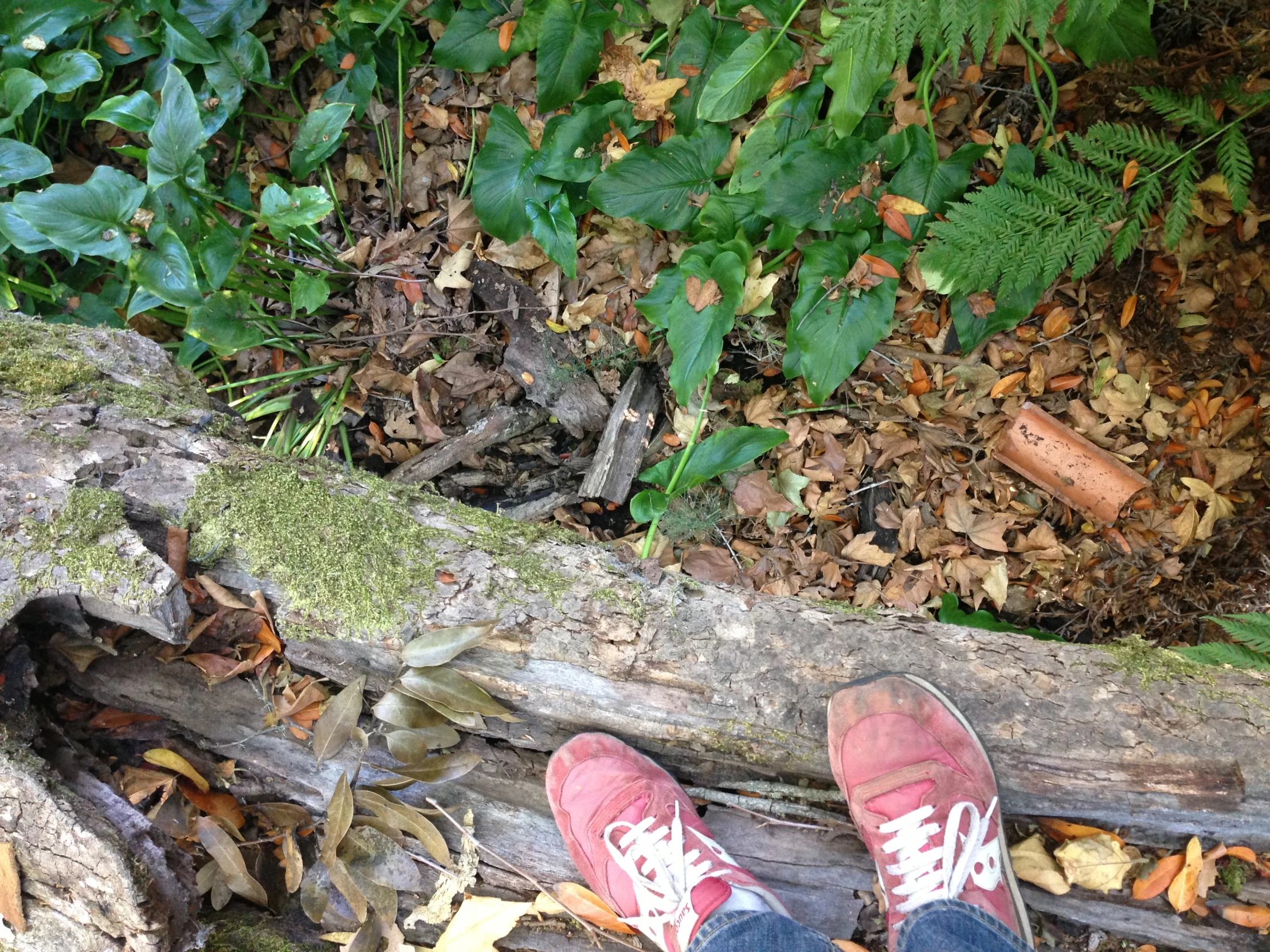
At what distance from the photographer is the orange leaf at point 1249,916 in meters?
1.41

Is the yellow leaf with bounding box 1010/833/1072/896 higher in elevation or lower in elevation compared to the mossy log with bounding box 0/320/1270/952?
lower

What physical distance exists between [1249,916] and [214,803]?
2.12 metres

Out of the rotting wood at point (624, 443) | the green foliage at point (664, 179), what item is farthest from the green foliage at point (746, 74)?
the rotting wood at point (624, 443)

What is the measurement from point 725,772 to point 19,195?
2.12 metres

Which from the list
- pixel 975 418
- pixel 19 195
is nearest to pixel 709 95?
pixel 975 418

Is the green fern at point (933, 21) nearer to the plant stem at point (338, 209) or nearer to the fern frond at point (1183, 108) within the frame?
the fern frond at point (1183, 108)

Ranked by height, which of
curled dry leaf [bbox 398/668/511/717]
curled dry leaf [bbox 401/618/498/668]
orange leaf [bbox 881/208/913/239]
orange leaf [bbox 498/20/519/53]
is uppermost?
orange leaf [bbox 498/20/519/53]

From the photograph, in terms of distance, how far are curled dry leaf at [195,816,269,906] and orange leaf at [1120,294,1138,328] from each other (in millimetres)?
2556

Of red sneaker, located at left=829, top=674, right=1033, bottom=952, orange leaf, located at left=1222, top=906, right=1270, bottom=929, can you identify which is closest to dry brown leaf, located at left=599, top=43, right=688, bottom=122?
red sneaker, located at left=829, top=674, right=1033, bottom=952

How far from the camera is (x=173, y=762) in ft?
5.12

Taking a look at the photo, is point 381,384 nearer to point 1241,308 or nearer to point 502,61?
point 502,61

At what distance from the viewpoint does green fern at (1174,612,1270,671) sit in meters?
1.49

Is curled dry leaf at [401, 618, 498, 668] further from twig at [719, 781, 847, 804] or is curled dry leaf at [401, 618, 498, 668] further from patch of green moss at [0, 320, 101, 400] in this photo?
patch of green moss at [0, 320, 101, 400]

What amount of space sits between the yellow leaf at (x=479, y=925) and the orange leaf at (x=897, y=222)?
181cm
